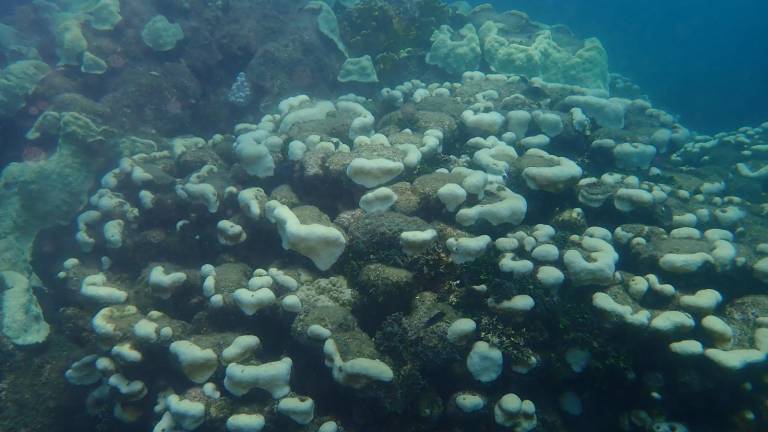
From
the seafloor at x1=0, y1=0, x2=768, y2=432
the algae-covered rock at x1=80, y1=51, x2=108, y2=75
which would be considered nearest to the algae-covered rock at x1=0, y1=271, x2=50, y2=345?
the seafloor at x1=0, y1=0, x2=768, y2=432

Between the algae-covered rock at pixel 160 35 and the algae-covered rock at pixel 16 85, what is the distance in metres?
2.24

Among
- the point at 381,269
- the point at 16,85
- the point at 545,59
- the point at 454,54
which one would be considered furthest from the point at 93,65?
the point at 545,59

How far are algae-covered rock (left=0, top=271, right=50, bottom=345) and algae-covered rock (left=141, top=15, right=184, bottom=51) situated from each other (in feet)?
17.9

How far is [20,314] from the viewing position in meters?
5.43

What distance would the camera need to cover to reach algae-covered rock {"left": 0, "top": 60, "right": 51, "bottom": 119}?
8.18 m

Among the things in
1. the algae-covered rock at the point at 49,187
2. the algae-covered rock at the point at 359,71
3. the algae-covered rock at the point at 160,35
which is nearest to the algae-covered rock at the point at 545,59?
the algae-covered rock at the point at 359,71

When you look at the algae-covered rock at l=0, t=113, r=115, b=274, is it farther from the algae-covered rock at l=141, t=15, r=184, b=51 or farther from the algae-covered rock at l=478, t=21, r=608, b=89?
the algae-covered rock at l=478, t=21, r=608, b=89

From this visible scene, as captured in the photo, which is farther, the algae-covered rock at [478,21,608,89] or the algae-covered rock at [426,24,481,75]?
the algae-covered rock at [478,21,608,89]

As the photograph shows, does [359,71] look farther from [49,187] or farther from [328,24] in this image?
[49,187]

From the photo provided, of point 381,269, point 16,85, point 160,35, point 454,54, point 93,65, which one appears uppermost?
point 454,54

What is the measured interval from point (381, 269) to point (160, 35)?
8.06 metres

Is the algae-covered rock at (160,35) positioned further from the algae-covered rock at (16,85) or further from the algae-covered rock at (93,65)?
the algae-covered rock at (16,85)

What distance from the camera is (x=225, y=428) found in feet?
13.0

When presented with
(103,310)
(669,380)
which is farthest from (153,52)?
(669,380)
